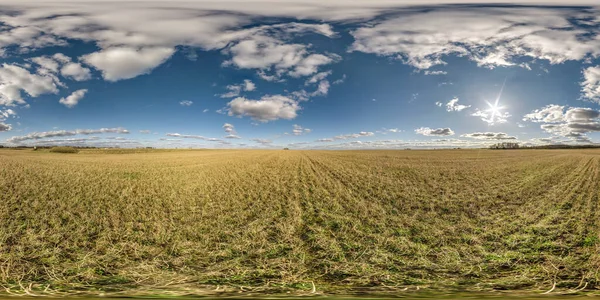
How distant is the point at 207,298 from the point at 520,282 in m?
3.01

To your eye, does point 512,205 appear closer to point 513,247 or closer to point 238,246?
point 513,247

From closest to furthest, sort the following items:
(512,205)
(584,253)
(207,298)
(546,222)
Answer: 1. (207,298)
2. (584,253)
3. (546,222)
4. (512,205)

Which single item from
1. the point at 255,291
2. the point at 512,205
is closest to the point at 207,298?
the point at 255,291

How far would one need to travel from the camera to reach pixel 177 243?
495 centimetres

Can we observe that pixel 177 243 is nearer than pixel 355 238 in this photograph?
Yes

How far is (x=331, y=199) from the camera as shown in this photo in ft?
32.7

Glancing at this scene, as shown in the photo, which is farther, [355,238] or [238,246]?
[355,238]

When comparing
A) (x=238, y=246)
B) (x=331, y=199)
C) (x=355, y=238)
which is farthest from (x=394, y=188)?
(x=238, y=246)

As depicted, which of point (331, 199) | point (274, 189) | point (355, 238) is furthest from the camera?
point (274, 189)

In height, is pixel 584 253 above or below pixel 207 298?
below

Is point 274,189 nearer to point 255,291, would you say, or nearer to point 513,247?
point 513,247

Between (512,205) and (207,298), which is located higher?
(207,298)

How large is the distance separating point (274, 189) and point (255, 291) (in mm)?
9226

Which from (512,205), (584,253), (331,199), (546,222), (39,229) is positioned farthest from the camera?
(331,199)
